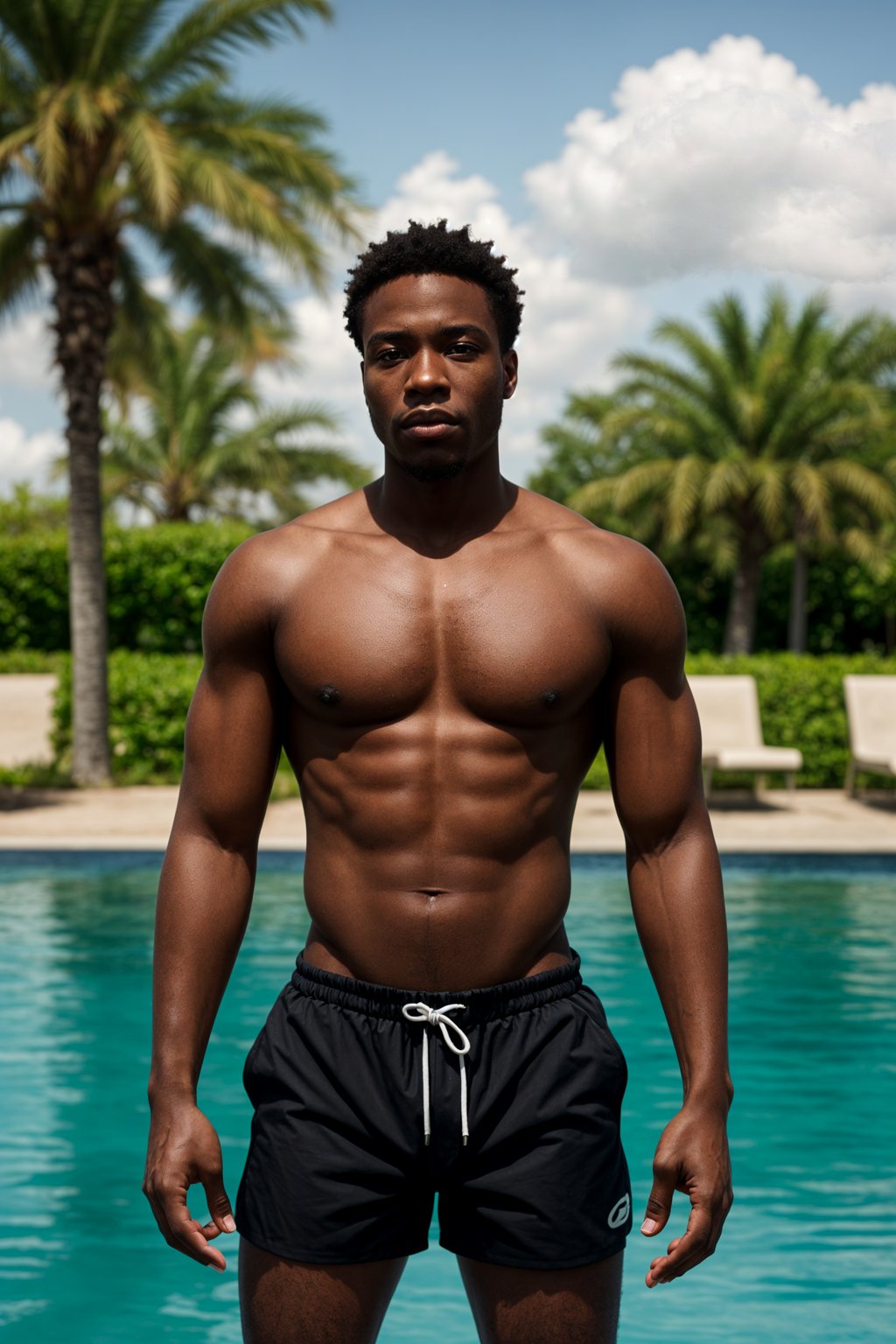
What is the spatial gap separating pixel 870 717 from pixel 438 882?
46.9ft

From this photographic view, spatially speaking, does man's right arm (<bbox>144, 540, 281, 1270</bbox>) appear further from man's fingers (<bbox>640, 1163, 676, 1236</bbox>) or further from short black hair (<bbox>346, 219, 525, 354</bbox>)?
man's fingers (<bbox>640, 1163, 676, 1236</bbox>)

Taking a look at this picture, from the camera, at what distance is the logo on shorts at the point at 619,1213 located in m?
2.04

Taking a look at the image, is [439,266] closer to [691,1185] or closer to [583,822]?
[691,1185]

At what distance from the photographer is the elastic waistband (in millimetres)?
2057

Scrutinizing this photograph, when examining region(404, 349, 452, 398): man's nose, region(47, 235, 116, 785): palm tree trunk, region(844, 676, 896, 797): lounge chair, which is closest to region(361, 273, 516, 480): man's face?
region(404, 349, 452, 398): man's nose

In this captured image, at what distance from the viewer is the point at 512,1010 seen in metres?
2.07

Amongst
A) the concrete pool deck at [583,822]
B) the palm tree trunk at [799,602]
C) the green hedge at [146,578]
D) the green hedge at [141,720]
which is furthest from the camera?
the palm tree trunk at [799,602]

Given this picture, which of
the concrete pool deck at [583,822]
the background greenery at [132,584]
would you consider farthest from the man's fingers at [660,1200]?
the background greenery at [132,584]

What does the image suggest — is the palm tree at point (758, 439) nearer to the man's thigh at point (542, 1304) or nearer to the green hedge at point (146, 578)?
the green hedge at point (146, 578)

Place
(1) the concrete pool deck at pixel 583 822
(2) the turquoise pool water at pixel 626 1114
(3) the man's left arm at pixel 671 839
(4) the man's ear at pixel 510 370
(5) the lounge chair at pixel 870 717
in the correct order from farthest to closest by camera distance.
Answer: (5) the lounge chair at pixel 870 717 < (1) the concrete pool deck at pixel 583 822 < (2) the turquoise pool water at pixel 626 1114 < (4) the man's ear at pixel 510 370 < (3) the man's left arm at pixel 671 839

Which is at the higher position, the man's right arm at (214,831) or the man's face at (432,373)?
the man's face at (432,373)

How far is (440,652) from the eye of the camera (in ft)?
6.83

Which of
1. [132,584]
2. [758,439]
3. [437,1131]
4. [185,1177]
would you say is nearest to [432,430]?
[437,1131]

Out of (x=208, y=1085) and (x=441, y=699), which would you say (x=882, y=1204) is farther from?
(x=441, y=699)
